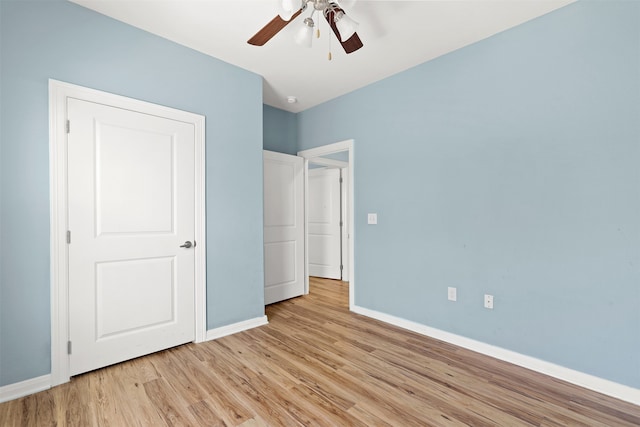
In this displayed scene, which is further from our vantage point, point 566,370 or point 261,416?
point 566,370

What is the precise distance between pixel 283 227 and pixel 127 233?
6.63 feet

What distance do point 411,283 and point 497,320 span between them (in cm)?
81

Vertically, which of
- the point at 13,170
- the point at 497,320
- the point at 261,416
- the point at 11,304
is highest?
the point at 13,170

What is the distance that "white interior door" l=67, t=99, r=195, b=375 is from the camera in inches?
84.0

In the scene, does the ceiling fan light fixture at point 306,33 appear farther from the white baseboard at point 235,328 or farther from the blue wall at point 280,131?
the white baseboard at point 235,328

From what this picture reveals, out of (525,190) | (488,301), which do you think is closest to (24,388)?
(488,301)

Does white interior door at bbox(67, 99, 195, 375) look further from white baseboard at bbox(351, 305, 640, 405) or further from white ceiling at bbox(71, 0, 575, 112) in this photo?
white baseboard at bbox(351, 305, 640, 405)

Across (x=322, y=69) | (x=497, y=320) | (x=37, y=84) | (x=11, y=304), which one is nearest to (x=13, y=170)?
(x=37, y=84)

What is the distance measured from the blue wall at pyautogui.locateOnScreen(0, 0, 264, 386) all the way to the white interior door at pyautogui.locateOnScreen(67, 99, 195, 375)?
0.17 metres

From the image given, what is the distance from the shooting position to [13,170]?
6.16 feet

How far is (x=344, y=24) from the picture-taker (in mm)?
1744

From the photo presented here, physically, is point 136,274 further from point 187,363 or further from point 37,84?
point 37,84

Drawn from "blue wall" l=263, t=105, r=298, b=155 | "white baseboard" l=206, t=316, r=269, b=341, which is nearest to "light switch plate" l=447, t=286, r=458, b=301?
"white baseboard" l=206, t=316, r=269, b=341

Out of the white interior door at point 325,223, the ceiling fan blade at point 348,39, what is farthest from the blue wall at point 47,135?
the white interior door at point 325,223
